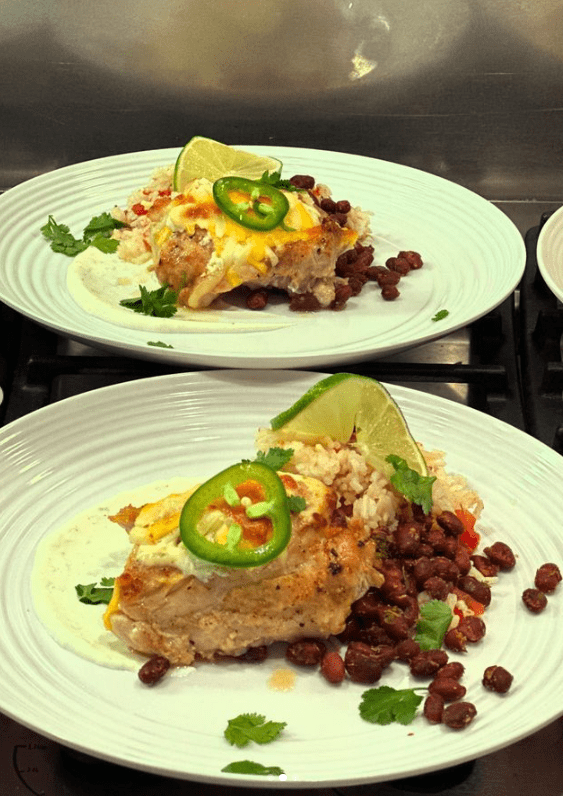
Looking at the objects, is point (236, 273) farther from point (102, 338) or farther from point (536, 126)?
point (536, 126)

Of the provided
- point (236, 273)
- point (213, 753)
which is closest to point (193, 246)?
point (236, 273)

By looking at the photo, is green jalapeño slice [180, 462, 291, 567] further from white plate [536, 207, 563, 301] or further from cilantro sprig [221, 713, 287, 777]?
white plate [536, 207, 563, 301]

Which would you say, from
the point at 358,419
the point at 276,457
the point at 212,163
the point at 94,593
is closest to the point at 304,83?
the point at 212,163

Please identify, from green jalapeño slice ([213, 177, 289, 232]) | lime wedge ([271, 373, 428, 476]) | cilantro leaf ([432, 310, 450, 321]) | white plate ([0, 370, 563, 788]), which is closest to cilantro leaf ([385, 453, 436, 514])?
lime wedge ([271, 373, 428, 476])

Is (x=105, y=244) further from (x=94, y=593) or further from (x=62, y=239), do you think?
(x=94, y=593)

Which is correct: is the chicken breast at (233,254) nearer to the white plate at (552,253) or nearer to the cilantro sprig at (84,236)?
the cilantro sprig at (84,236)

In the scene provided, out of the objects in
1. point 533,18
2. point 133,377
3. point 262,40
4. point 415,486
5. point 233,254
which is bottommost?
point 133,377
